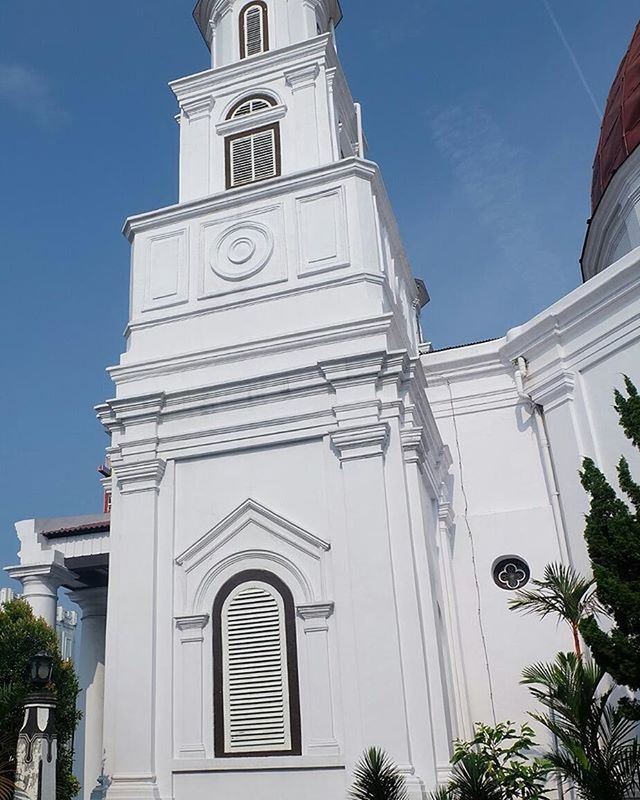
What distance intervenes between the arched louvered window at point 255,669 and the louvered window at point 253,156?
6.98 metres

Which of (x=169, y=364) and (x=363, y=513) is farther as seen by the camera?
(x=169, y=364)

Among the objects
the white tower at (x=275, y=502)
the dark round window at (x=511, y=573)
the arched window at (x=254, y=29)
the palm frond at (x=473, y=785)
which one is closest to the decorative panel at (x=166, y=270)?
the white tower at (x=275, y=502)

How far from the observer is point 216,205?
13.4 m

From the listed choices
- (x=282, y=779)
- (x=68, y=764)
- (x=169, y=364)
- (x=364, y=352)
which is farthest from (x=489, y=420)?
(x=68, y=764)

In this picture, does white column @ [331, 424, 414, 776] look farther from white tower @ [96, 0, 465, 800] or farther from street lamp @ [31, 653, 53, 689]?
street lamp @ [31, 653, 53, 689]

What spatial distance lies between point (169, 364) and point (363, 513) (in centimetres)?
393

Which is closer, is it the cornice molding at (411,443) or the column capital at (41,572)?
the cornice molding at (411,443)

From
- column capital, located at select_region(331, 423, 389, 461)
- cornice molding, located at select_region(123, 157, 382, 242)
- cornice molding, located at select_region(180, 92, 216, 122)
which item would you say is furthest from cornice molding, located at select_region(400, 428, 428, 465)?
cornice molding, located at select_region(180, 92, 216, 122)

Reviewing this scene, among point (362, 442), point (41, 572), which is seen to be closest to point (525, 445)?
point (362, 442)

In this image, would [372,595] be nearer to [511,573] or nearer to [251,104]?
[511,573]

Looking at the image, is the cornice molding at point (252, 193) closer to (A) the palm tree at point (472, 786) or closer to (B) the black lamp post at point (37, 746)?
(B) the black lamp post at point (37, 746)

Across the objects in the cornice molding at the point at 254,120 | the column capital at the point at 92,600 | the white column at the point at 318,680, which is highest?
the cornice molding at the point at 254,120

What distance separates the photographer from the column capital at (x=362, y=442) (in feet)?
34.6

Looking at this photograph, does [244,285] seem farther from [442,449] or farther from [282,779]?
[282,779]
